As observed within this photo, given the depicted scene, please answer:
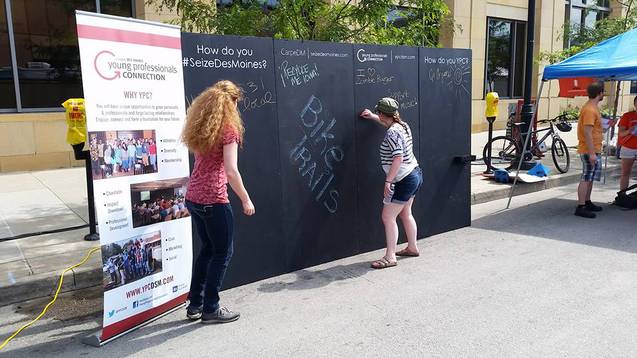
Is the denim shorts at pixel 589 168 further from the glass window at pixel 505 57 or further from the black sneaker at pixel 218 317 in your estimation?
the glass window at pixel 505 57

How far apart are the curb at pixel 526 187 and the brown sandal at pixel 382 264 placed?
3.75 m

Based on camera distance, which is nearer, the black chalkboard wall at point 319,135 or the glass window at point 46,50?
the black chalkboard wall at point 319,135

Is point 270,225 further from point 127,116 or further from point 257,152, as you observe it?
point 127,116

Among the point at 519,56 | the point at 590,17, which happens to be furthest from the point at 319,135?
the point at 590,17

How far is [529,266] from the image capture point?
5.41m

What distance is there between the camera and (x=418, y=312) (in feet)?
14.1

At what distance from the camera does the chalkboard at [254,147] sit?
4598 millimetres

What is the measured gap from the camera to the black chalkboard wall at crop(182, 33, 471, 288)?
192 inches

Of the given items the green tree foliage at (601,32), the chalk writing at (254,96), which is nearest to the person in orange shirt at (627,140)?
the green tree foliage at (601,32)

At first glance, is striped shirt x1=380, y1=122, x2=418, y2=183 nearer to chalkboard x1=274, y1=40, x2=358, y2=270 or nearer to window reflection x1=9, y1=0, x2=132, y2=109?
chalkboard x1=274, y1=40, x2=358, y2=270

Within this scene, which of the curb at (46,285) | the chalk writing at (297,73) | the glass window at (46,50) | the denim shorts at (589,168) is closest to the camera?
the curb at (46,285)

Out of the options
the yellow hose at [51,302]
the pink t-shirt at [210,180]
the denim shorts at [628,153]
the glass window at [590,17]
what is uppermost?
the glass window at [590,17]

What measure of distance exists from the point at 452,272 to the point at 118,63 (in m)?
3.59

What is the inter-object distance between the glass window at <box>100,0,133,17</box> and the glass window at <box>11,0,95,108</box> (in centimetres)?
22
